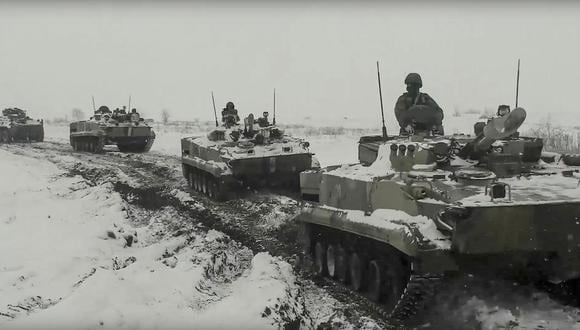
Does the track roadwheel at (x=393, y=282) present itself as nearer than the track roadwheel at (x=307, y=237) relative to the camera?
Yes

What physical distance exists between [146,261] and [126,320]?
3.02 metres

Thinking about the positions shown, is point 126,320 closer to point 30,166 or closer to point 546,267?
point 546,267

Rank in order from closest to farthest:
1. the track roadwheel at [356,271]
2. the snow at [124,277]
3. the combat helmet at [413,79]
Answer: the snow at [124,277] → the track roadwheel at [356,271] → the combat helmet at [413,79]

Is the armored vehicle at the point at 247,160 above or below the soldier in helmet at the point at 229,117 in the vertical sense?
below

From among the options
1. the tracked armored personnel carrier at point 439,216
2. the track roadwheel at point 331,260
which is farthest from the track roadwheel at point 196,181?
the track roadwheel at point 331,260

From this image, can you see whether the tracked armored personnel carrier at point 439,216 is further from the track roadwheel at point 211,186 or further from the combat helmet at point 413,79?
the track roadwheel at point 211,186

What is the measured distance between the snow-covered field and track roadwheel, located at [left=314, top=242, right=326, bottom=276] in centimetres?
26

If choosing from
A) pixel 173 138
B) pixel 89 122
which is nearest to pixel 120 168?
pixel 89 122

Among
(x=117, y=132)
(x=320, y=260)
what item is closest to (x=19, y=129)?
(x=117, y=132)

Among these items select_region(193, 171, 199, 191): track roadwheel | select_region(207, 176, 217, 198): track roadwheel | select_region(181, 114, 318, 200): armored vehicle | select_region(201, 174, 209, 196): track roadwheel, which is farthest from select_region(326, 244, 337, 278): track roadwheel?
select_region(193, 171, 199, 191): track roadwheel

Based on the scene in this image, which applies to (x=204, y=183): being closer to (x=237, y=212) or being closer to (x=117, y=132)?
(x=237, y=212)

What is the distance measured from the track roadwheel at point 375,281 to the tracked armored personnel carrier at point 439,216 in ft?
0.04

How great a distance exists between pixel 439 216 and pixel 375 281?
4.49ft

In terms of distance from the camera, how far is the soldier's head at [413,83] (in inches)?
414
